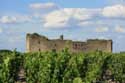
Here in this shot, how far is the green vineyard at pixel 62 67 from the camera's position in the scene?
2759 centimetres

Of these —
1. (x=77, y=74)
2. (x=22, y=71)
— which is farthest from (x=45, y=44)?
(x=77, y=74)

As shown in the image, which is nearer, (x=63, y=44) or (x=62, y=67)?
(x=62, y=67)

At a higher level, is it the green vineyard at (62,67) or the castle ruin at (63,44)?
the castle ruin at (63,44)

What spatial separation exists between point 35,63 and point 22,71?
9.56 ft

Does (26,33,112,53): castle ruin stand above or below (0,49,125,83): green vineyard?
above

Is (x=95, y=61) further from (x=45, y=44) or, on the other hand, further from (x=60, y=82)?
(x=45, y=44)

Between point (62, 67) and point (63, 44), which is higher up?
point (63, 44)

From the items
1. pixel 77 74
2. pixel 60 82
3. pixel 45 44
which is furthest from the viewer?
pixel 45 44

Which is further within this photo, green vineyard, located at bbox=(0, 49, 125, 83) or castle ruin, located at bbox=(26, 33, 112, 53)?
castle ruin, located at bbox=(26, 33, 112, 53)

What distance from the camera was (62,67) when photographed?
28.1m

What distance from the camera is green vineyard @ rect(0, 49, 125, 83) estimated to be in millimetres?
→ 27594

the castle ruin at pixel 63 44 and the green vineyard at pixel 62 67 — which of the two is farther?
the castle ruin at pixel 63 44

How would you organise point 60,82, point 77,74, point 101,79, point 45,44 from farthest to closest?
point 45,44 < point 101,79 < point 77,74 < point 60,82

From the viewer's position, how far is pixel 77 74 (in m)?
28.6
